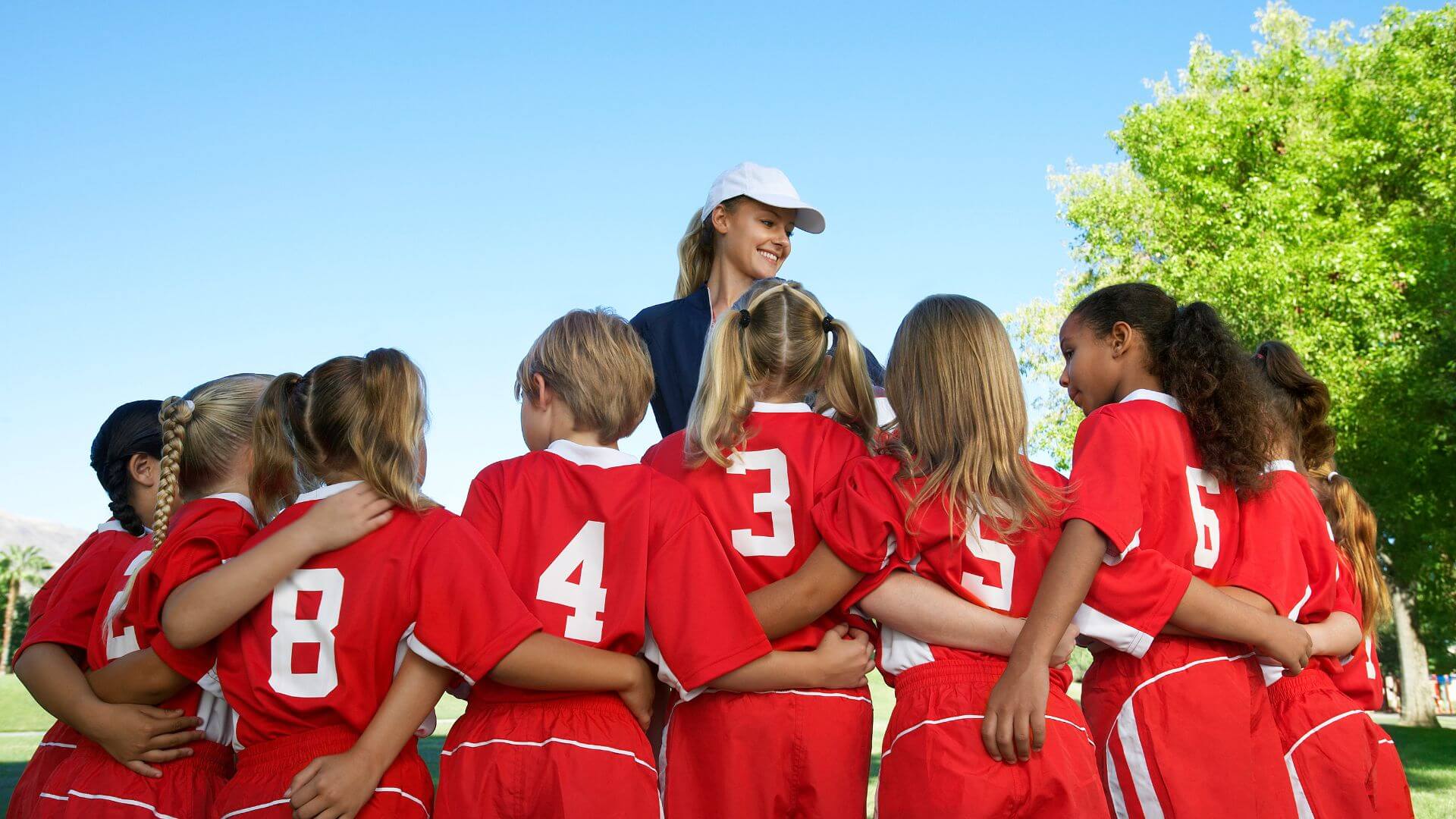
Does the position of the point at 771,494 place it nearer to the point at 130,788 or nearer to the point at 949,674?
the point at 949,674

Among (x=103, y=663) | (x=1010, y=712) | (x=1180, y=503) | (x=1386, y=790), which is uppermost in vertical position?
(x=1180, y=503)

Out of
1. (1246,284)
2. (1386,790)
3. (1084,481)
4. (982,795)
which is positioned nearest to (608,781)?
(982,795)

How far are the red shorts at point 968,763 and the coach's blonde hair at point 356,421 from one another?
1.40 metres

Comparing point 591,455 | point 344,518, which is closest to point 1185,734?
point 591,455

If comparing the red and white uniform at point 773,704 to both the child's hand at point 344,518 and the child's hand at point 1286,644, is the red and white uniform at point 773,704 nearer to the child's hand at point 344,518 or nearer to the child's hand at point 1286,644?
the child's hand at point 344,518

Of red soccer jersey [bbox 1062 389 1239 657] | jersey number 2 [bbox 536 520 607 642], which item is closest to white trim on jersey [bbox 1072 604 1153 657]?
red soccer jersey [bbox 1062 389 1239 657]

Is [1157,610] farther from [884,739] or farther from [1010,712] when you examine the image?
[884,739]

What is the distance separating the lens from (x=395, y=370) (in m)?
2.98

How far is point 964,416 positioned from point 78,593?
2.84 metres

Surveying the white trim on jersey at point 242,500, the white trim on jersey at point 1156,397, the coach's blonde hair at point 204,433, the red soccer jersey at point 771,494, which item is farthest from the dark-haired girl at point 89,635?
the white trim on jersey at point 1156,397

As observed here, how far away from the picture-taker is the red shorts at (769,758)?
2.85m

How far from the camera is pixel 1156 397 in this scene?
3.39 m

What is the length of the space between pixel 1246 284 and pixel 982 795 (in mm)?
16121

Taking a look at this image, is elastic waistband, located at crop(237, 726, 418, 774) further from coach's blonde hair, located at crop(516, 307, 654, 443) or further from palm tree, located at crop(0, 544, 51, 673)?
palm tree, located at crop(0, 544, 51, 673)
